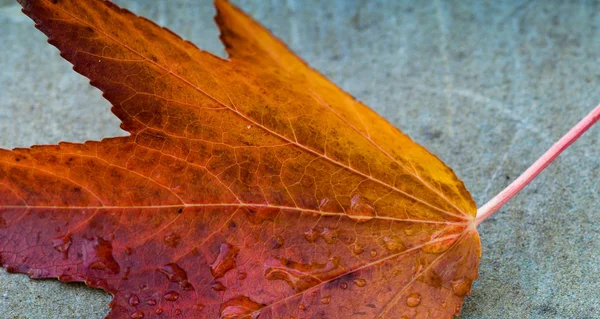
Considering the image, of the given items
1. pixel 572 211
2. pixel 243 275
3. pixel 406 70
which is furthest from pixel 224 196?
pixel 406 70

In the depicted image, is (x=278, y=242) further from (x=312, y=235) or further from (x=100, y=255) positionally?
(x=100, y=255)

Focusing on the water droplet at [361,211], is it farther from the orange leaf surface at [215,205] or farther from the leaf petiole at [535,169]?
the leaf petiole at [535,169]

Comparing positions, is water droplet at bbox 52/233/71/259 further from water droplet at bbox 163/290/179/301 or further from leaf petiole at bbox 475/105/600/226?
leaf petiole at bbox 475/105/600/226

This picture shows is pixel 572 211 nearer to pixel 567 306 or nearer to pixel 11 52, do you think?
pixel 567 306

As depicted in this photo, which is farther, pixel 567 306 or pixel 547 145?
pixel 547 145

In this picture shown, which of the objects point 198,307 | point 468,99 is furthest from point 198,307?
point 468,99
